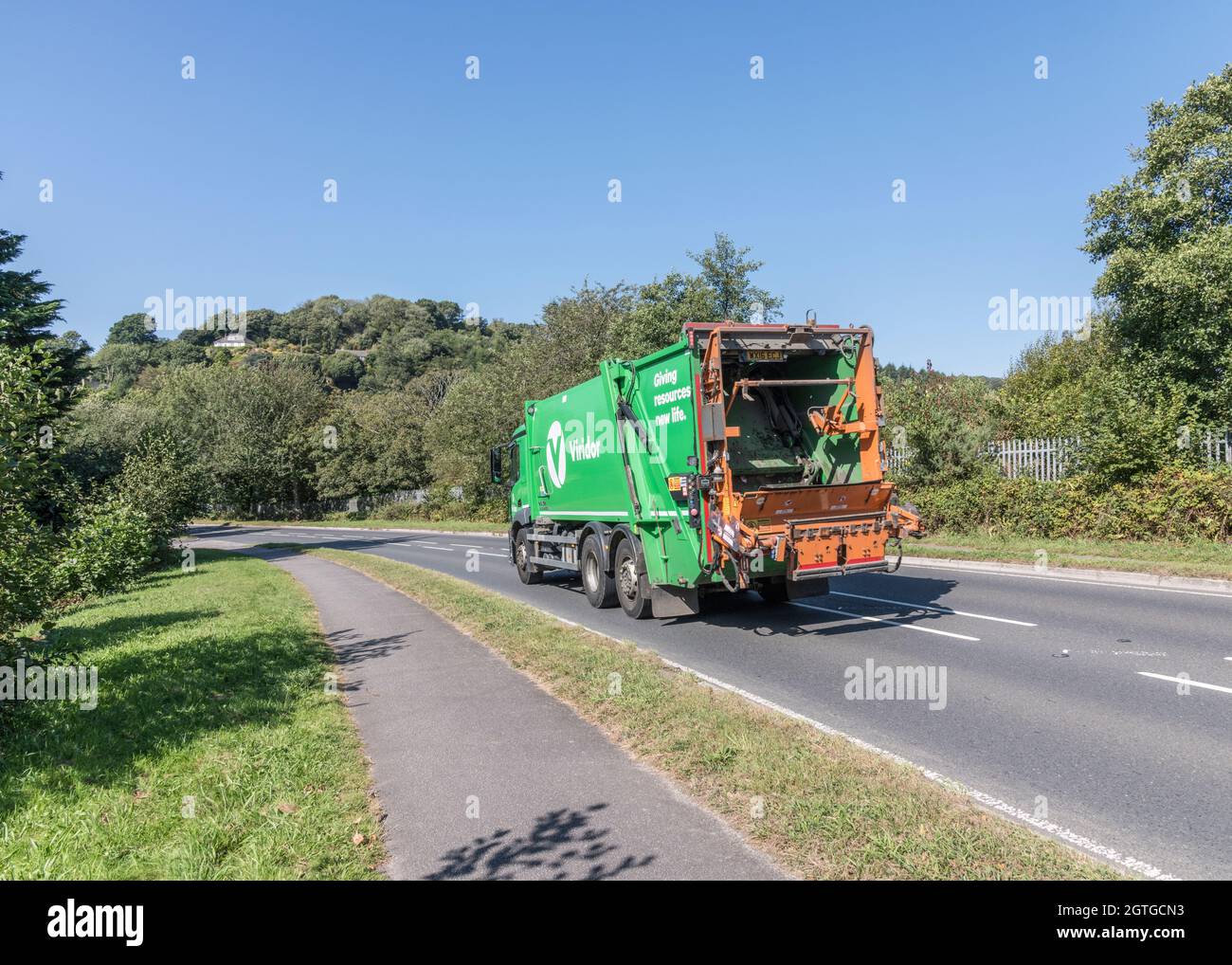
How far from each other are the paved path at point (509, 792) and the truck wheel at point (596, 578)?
3.61m

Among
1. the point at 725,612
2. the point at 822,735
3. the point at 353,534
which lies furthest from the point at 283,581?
the point at 353,534

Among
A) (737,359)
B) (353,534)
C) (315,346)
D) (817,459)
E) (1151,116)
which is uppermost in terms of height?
(315,346)

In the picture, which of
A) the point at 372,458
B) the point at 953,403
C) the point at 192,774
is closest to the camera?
the point at 192,774

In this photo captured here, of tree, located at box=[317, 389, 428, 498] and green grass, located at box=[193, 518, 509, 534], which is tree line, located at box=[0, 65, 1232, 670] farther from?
tree, located at box=[317, 389, 428, 498]

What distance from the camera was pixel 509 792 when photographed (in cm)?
499

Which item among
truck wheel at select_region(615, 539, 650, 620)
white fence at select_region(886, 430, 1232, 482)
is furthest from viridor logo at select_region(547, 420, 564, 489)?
white fence at select_region(886, 430, 1232, 482)

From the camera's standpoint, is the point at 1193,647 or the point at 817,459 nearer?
the point at 1193,647

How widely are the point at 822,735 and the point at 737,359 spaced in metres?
5.45

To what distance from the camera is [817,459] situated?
1062cm

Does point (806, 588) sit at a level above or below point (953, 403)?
below

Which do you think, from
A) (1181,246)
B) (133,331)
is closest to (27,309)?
(1181,246)

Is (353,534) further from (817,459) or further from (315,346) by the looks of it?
(315,346)
